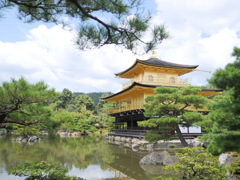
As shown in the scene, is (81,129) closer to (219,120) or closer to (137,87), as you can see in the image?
(137,87)

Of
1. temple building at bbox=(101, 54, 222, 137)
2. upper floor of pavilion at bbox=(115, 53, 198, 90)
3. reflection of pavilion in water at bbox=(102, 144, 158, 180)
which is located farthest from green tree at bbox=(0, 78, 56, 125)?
upper floor of pavilion at bbox=(115, 53, 198, 90)

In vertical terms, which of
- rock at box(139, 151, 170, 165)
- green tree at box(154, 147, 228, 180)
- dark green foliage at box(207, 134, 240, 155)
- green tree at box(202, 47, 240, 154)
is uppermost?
green tree at box(202, 47, 240, 154)

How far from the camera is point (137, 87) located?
52.1ft

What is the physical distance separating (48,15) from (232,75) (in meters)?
3.26

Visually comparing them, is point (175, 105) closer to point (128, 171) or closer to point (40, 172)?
point (128, 171)

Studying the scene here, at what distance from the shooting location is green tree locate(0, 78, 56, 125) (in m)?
3.98

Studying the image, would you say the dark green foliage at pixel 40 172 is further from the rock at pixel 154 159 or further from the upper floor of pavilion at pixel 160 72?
the upper floor of pavilion at pixel 160 72

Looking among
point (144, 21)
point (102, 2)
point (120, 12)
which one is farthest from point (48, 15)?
point (144, 21)

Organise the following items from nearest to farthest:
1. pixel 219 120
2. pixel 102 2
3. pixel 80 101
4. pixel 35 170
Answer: pixel 102 2 < pixel 219 120 < pixel 35 170 < pixel 80 101

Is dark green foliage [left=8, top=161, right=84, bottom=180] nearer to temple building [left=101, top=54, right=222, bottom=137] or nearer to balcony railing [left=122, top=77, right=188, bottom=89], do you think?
temple building [left=101, top=54, right=222, bottom=137]

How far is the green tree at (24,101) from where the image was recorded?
13.1 ft

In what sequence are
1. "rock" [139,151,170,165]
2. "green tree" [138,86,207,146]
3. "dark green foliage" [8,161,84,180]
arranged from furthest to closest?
"green tree" [138,86,207,146]
"rock" [139,151,170,165]
"dark green foliage" [8,161,84,180]

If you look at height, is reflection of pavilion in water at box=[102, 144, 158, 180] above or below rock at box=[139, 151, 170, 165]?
→ below

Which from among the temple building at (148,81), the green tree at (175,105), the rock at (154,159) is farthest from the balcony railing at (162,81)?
the rock at (154,159)
